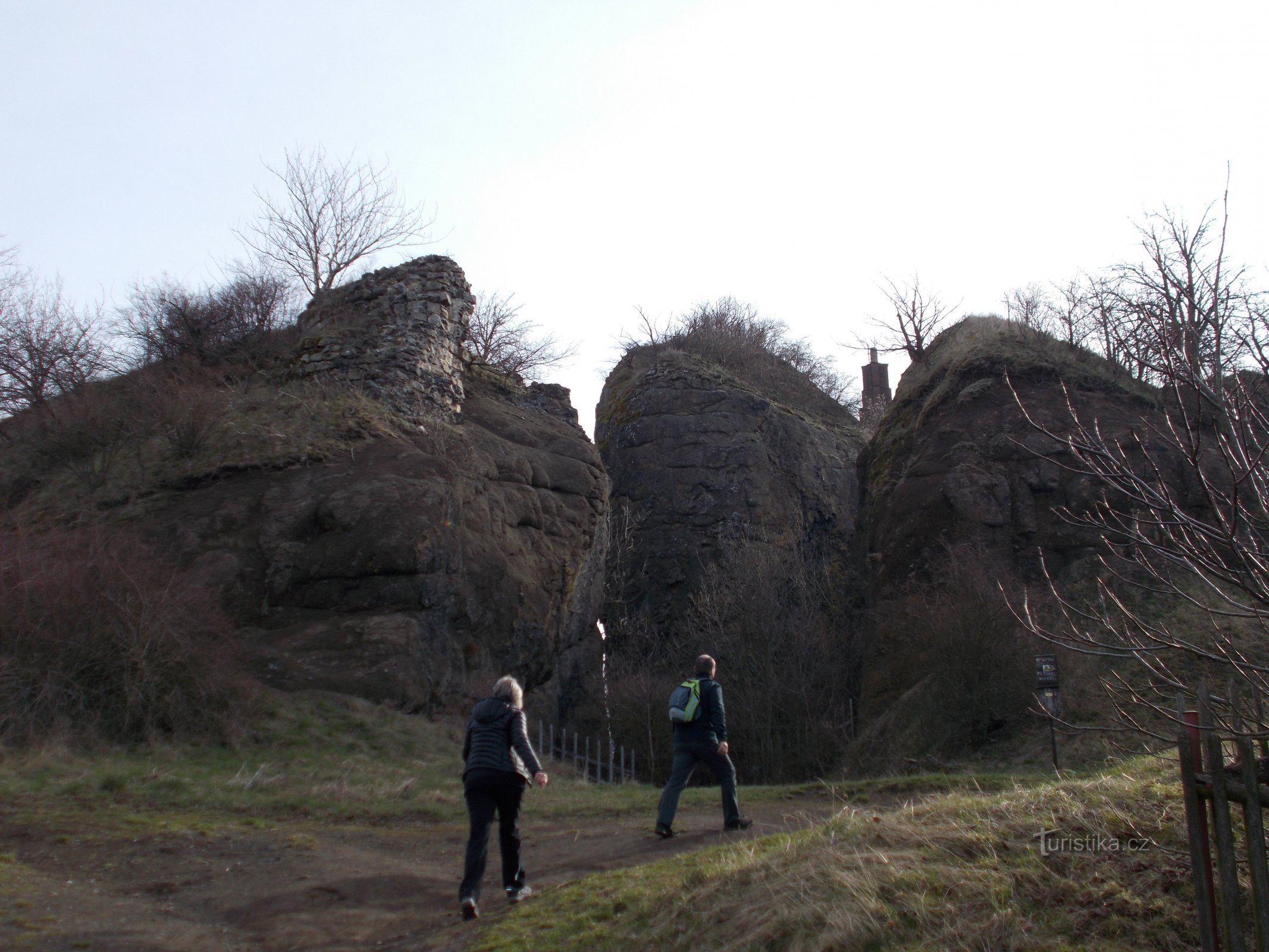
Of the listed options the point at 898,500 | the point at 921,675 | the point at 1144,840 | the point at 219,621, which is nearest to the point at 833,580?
the point at 898,500

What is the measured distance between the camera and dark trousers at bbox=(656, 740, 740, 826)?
8.46 meters

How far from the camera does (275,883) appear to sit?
713 centimetres

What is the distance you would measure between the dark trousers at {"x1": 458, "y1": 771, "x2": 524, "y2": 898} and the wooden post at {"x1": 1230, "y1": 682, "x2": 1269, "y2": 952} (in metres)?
4.72

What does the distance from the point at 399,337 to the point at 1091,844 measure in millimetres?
18522

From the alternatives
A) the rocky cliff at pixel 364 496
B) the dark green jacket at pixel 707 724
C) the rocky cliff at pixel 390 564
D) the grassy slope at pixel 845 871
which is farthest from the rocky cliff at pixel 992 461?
the dark green jacket at pixel 707 724

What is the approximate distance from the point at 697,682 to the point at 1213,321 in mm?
5506

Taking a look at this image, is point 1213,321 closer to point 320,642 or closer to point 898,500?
point 320,642

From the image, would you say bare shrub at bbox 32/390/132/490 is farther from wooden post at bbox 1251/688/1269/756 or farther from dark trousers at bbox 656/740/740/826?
wooden post at bbox 1251/688/1269/756

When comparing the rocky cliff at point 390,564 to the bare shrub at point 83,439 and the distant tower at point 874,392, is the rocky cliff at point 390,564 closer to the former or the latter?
the bare shrub at point 83,439

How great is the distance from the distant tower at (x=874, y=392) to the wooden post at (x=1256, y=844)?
45261 millimetres

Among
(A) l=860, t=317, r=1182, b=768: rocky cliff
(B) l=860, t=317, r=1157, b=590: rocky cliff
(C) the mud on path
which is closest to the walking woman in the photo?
(C) the mud on path

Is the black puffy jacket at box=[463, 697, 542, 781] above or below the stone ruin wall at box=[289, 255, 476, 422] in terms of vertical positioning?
below

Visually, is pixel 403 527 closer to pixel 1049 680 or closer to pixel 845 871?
pixel 1049 680

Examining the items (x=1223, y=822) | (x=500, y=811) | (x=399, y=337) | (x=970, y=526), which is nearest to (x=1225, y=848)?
(x=1223, y=822)
